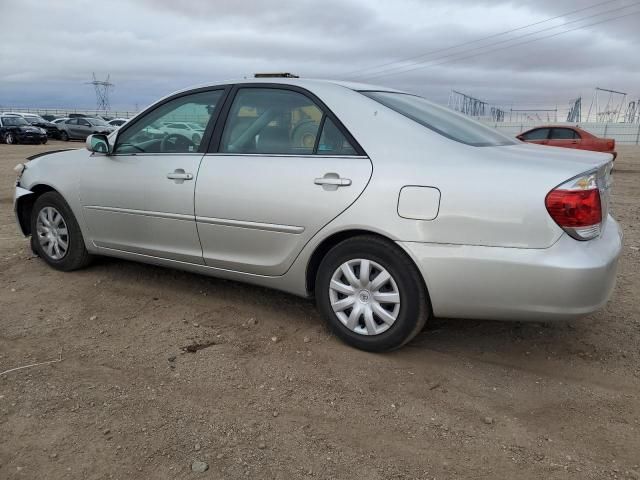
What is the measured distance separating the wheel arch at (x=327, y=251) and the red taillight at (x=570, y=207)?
75cm

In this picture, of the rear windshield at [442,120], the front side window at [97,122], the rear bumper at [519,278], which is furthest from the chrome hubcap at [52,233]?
the front side window at [97,122]

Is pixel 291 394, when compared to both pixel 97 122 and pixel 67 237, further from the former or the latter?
pixel 97 122

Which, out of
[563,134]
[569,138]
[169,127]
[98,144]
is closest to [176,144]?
[169,127]

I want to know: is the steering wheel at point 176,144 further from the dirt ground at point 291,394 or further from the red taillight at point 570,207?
the red taillight at point 570,207

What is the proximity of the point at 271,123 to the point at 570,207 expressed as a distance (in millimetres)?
1904

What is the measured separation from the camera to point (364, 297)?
3207 mm

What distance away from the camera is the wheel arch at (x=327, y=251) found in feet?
9.99

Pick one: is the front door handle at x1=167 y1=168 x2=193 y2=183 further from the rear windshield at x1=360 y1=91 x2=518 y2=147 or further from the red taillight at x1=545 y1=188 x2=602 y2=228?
the red taillight at x1=545 y1=188 x2=602 y2=228

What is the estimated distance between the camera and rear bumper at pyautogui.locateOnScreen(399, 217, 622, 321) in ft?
8.89

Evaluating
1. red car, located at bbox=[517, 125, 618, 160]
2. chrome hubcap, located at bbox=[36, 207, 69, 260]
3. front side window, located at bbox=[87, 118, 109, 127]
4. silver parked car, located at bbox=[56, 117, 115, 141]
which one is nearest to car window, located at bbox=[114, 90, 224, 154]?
chrome hubcap, located at bbox=[36, 207, 69, 260]

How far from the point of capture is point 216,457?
2.33 metres

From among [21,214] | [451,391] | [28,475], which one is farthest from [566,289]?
[21,214]

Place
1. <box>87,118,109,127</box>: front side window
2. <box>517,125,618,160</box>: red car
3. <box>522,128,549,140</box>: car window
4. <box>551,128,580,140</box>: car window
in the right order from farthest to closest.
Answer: <box>87,118,109,127</box>: front side window, <box>522,128,549,140</box>: car window, <box>551,128,580,140</box>: car window, <box>517,125,618,160</box>: red car

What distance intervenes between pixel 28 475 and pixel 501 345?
8.70 ft
